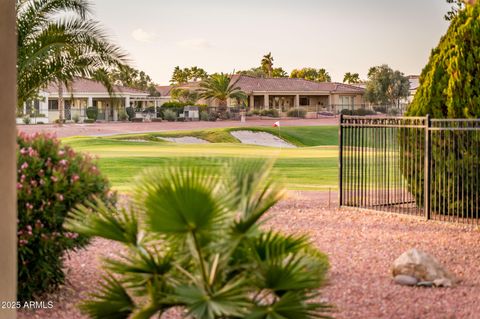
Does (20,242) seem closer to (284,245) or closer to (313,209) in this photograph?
(284,245)

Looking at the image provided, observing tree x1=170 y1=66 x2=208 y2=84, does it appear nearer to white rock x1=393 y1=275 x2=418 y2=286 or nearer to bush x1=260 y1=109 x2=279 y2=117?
bush x1=260 y1=109 x2=279 y2=117

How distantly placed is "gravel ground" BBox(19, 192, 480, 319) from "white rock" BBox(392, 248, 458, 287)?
0.54 feet

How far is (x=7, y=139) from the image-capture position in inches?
148

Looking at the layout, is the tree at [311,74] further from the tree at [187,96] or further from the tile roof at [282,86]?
the tree at [187,96]

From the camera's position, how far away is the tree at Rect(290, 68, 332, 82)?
104188mm

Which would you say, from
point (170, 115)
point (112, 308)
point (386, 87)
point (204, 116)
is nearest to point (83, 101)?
point (170, 115)

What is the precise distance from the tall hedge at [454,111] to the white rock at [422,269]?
3.95m

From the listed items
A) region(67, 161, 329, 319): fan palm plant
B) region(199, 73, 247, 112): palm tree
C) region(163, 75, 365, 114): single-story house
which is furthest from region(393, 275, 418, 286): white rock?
Result: region(163, 75, 365, 114): single-story house

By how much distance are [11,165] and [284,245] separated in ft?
6.02

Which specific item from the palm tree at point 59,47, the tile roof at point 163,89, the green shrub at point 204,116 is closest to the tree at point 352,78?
the tile roof at point 163,89

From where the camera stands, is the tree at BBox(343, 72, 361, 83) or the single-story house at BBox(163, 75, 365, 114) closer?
the single-story house at BBox(163, 75, 365, 114)

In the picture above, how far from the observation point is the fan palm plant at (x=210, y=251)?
4492 millimetres

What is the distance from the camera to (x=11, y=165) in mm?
3785

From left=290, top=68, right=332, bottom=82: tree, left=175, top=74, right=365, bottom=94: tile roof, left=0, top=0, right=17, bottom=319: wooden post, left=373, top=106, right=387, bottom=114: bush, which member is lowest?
left=0, top=0, right=17, bottom=319: wooden post
